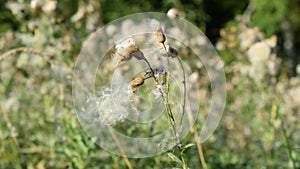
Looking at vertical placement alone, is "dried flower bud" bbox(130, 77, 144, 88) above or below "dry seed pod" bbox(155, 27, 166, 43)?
below

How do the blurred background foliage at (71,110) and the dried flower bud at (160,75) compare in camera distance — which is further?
the blurred background foliage at (71,110)

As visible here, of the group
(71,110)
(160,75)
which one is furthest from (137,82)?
(71,110)

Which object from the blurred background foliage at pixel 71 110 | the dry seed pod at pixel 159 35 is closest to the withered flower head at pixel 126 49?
the dry seed pod at pixel 159 35

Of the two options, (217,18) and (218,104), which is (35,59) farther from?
(217,18)

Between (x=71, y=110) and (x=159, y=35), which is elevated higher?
(x=159, y=35)

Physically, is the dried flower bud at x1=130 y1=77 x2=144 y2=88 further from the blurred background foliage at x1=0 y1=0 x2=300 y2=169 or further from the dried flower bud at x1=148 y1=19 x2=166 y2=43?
the blurred background foliage at x1=0 y1=0 x2=300 y2=169

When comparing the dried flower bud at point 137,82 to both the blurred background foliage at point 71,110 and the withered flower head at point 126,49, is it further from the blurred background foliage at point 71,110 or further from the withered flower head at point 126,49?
the blurred background foliage at point 71,110

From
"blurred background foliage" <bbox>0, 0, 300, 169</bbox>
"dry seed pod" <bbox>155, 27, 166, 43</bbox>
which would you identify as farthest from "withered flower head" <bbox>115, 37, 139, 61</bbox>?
"blurred background foliage" <bbox>0, 0, 300, 169</bbox>

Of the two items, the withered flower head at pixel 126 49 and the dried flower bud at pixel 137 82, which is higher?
the withered flower head at pixel 126 49

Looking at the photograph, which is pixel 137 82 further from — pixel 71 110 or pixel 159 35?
pixel 71 110

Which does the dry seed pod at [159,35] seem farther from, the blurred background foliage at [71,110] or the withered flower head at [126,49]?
the blurred background foliage at [71,110]

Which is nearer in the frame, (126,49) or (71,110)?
(126,49)

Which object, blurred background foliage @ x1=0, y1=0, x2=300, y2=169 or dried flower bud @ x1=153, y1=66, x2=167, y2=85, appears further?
blurred background foliage @ x1=0, y1=0, x2=300, y2=169
